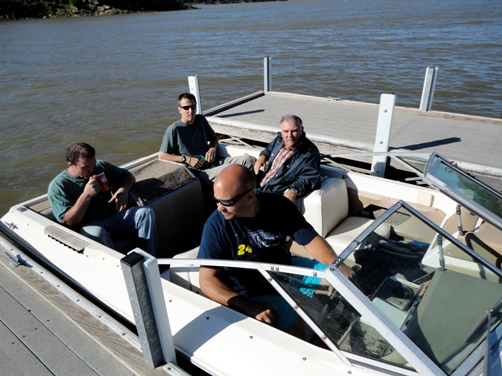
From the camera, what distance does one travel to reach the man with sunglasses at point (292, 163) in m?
3.21

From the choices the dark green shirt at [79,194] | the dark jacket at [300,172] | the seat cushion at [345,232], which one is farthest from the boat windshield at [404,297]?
the dark green shirt at [79,194]

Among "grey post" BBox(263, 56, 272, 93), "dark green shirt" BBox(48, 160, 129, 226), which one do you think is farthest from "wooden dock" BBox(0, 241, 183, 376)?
"grey post" BBox(263, 56, 272, 93)

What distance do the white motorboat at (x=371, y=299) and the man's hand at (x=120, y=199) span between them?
445mm

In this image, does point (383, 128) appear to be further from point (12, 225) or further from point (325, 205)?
point (12, 225)

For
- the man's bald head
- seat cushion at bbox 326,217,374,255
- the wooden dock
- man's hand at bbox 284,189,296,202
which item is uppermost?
the man's bald head

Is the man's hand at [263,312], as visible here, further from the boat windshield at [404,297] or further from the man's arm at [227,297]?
the boat windshield at [404,297]

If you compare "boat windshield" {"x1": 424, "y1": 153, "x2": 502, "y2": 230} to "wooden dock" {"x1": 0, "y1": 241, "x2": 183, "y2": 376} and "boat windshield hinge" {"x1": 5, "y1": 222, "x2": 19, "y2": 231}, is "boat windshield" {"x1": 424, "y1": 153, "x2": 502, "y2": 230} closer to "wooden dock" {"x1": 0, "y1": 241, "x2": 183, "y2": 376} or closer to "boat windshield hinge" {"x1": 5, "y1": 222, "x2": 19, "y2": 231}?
"wooden dock" {"x1": 0, "y1": 241, "x2": 183, "y2": 376}

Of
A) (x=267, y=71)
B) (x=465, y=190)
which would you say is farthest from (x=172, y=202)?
(x=267, y=71)

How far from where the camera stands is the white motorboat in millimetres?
1534

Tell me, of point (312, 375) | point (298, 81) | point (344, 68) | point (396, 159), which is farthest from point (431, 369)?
point (344, 68)

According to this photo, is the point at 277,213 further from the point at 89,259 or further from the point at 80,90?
the point at 80,90

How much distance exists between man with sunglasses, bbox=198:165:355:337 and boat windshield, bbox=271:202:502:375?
38 cm

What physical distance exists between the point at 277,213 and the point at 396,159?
3.15 metres

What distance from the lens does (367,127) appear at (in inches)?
236
